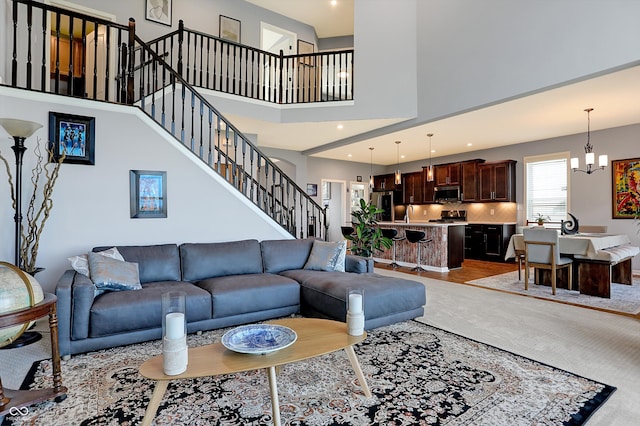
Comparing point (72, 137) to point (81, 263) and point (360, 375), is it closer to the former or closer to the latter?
point (81, 263)

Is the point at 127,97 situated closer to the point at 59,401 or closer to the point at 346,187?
the point at 59,401

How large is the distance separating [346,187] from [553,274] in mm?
6557

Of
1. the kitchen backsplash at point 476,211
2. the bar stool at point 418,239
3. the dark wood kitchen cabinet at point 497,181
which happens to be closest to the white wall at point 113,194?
the bar stool at point 418,239

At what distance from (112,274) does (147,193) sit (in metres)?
1.25

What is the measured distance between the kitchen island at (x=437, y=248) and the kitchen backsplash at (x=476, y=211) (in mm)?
2184

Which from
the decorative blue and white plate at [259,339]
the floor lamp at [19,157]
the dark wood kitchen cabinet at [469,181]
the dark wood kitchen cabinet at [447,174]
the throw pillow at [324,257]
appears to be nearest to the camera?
the decorative blue and white plate at [259,339]

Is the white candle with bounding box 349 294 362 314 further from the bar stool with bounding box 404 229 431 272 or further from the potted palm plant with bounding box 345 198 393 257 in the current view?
the bar stool with bounding box 404 229 431 272

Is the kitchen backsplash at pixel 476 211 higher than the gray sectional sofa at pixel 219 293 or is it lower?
higher

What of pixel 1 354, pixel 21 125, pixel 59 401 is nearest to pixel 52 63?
pixel 21 125

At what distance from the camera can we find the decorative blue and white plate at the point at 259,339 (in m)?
1.81

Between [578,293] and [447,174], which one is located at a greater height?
[447,174]

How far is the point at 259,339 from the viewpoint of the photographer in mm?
1953

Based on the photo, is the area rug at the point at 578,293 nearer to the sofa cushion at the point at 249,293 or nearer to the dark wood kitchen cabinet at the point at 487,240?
the dark wood kitchen cabinet at the point at 487,240

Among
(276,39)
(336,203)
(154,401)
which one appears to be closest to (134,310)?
(154,401)
